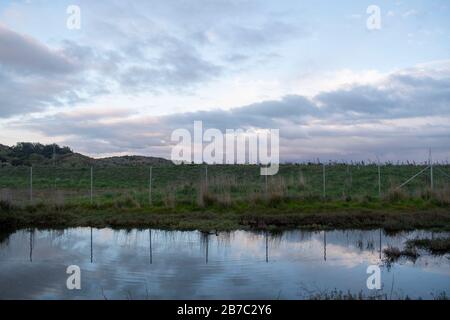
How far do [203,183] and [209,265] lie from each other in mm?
11685

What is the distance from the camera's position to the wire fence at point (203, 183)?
75.2ft

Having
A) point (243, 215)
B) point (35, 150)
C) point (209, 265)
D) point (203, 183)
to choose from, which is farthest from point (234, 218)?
point (35, 150)

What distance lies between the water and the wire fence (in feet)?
23.2

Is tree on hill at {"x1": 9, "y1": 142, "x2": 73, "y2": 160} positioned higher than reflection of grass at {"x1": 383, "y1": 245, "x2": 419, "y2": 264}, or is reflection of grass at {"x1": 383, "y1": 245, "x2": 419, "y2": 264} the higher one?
tree on hill at {"x1": 9, "y1": 142, "x2": 73, "y2": 160}

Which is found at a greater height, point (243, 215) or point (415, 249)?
point (243, 215)

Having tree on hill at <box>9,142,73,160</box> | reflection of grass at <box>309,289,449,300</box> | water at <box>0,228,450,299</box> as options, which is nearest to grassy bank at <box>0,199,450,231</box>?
water at <box>0,228,450,299</box>

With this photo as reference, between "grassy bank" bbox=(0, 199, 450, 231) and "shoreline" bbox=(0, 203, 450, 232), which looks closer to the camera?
"shoreline" bbox=(0, 203, 450, 232)

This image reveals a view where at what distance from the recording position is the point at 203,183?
2248cm

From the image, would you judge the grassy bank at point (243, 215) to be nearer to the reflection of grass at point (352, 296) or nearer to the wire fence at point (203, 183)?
the wire fence at point (203, 183)

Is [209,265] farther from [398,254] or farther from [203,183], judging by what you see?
[203,183]

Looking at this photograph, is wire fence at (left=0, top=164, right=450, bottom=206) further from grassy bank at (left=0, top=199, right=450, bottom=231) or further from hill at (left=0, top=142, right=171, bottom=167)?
hill at (left=0, top=142, right=171, bottom=167)

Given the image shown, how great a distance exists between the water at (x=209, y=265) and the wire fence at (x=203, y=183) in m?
Answer: 7.07

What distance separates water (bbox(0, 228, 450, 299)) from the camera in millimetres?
8750
